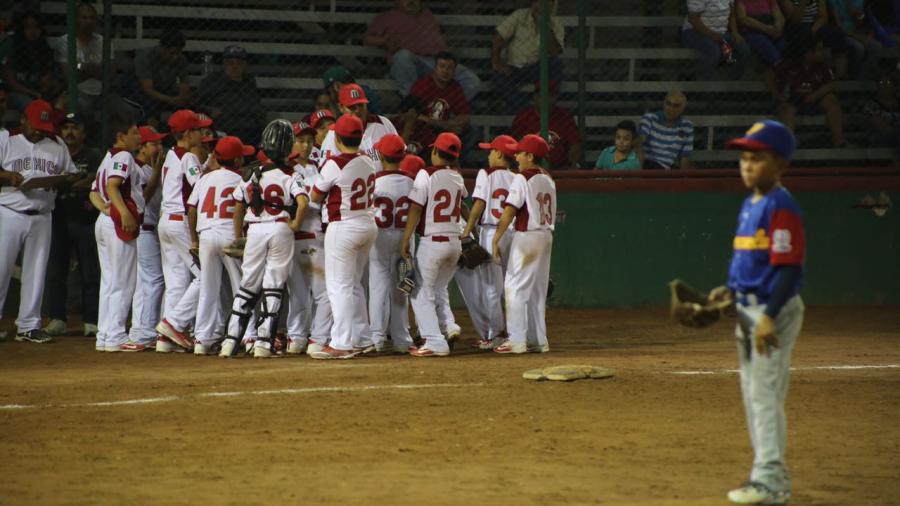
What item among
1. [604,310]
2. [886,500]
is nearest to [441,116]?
[604,310]

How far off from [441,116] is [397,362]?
4499 mm

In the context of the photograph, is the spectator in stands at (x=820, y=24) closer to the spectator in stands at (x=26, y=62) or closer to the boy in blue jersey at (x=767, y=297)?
the spectator in stands at (x=26, y=62)

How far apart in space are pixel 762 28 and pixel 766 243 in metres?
11.3

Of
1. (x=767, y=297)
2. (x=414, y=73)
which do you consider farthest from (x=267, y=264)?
(x=767, y=297)

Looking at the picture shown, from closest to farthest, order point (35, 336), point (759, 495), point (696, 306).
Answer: point (759, 495), point (696, 306), point (35, 336)

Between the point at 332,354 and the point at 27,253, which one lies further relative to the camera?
the point at 27,253

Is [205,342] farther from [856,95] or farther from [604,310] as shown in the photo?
[856,95]

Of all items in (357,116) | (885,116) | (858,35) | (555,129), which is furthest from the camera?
(858,35)

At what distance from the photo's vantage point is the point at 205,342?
11594 mm

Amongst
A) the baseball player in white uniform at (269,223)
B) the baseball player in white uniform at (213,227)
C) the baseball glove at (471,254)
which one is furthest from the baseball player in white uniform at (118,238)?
the baseball glove at (471,254)

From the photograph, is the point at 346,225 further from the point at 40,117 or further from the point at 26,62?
the point at 26,62

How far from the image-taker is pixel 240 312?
11.3 meters

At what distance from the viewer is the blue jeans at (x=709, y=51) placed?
16.3m

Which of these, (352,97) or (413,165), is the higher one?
(352,97)
